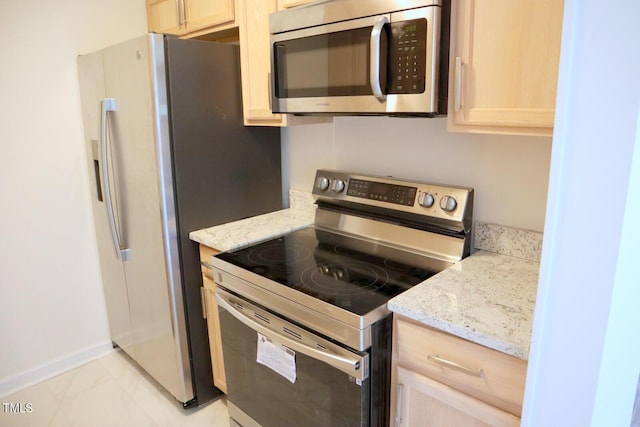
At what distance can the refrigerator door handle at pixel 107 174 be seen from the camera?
1.92 metres

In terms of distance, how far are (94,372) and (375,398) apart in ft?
5.99

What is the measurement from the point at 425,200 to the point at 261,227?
0.74 m

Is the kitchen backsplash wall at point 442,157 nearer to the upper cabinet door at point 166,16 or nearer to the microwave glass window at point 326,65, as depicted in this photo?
the microwave glass window at point 326,65

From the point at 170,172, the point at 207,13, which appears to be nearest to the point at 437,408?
the point at 170,172

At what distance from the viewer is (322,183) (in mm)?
1952

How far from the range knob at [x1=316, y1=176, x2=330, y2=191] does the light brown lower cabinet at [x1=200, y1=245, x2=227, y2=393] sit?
21.5 inches

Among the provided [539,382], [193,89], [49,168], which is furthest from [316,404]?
[49,168]

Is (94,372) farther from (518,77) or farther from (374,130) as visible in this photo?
(518,77)

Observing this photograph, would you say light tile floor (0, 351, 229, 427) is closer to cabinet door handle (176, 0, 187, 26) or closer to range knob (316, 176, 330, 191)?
range knob (316, 176, 330, 191)

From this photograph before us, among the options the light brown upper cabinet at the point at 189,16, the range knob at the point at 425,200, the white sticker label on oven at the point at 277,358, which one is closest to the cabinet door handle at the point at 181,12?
the light brown upper cabinet at the point at 189,16

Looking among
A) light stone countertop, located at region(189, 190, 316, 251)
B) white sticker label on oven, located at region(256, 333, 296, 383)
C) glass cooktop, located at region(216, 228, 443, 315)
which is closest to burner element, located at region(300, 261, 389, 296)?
glass cooktop, located at region(216, 228, 443, 315)

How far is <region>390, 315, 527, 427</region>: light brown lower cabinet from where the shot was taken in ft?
3.43

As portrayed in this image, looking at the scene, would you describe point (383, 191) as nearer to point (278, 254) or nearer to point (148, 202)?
point (278, 254)

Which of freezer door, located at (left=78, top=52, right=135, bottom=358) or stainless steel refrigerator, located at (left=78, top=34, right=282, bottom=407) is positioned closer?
stainless steel refrigerator, located at (left=78, top=34, right=282, bottom=407)
